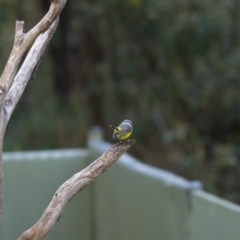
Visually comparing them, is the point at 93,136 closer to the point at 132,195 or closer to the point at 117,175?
the point at 117,175

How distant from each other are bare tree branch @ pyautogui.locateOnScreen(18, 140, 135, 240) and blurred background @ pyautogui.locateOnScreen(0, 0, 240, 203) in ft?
14.2

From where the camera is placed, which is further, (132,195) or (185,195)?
(132,195)

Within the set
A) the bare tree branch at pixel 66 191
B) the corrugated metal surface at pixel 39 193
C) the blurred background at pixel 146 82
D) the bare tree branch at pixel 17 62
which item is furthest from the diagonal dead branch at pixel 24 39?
the blurred background at pixel 146 82

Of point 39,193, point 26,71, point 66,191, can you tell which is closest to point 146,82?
point 39,193

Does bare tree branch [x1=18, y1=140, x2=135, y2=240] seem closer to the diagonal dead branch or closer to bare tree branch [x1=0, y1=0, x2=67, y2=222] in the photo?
bare tree branch [x1=0, y1=0, x2=67, y2=222]

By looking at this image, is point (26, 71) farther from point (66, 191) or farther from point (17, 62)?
point (66, 191)

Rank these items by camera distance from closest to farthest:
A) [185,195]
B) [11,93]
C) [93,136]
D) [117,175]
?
[11,93] < [185,195] < [117,175] < [93,136]

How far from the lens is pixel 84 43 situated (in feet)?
30.6

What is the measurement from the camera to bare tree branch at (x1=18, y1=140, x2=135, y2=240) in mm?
2188

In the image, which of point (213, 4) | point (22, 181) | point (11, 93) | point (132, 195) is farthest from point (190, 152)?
point (11, 93)

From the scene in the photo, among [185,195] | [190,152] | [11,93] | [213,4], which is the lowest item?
[190,152]

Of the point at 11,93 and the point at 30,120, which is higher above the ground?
the point at 11,93

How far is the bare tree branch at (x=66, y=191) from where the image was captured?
2.19 m

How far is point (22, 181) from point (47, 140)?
3.85 m
